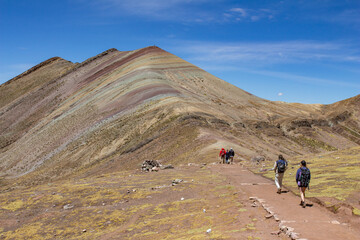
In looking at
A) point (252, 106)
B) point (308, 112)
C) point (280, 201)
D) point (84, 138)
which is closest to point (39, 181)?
point (84, 138)

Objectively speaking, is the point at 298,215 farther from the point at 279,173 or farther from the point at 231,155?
the point at 231,155

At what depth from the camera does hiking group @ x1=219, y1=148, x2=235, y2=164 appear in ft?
103

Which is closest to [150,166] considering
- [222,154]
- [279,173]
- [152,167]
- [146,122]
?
[152,167]

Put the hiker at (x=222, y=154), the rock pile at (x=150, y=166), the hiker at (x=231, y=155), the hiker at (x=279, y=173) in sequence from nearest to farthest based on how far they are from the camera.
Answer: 1. the hiker at (x=279, y=173)
2. the rock pile at (x=150, y=166)
3. the hiker at (x=231, y=155)
4. the hiker at (x=222, y=154)

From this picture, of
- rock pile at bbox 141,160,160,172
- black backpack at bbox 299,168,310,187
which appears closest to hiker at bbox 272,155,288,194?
black backpack at bbox 299,168,310,187

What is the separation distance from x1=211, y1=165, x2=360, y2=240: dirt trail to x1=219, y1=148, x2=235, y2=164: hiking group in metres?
10.0

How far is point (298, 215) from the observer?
496 inches

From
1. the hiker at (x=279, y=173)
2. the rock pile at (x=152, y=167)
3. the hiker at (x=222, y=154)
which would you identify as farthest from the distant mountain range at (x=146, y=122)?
the hiker at (x=279, y=173)

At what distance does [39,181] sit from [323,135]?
54.7m

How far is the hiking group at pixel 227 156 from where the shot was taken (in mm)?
31266

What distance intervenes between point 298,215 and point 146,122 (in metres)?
41.0

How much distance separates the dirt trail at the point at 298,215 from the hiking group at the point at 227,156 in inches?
395

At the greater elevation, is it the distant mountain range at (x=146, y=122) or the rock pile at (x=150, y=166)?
the distant mountain range at (x=146, y=122)

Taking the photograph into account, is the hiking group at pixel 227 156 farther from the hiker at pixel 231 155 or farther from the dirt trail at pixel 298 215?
the dirt trail at pixel 298 215
